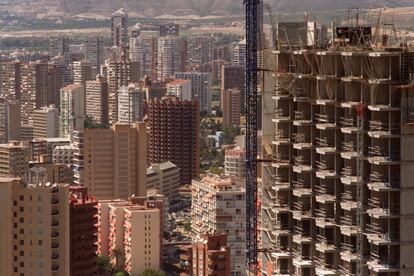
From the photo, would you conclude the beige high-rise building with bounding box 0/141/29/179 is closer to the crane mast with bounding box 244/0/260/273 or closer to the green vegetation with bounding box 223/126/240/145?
the green vegetation with bounding box 223/126/240/145

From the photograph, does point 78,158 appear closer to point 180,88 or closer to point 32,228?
point 32,228

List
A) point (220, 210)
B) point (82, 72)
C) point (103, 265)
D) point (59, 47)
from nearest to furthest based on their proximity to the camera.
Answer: point (103, 265) → point (220, 210) → point (82, 72) → point (59, 47)

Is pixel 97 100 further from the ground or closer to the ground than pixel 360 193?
closer to the ground

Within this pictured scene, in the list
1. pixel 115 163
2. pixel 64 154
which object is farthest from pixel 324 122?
pixel 64 154

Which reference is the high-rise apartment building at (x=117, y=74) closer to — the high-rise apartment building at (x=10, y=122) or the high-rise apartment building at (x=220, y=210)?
the high-rise apartment building at (x=10, y=122)

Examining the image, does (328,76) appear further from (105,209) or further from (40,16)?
(40,16)

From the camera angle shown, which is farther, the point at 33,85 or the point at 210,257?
the point at 33,85

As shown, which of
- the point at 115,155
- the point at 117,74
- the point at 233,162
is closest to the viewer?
the point at 233,162

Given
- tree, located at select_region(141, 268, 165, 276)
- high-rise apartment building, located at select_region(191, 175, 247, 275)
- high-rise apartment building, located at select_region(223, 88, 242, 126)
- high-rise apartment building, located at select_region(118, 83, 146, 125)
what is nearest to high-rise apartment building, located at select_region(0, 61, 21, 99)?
high-rise apartment building, located at select_region(118, 83, 146, 125)
